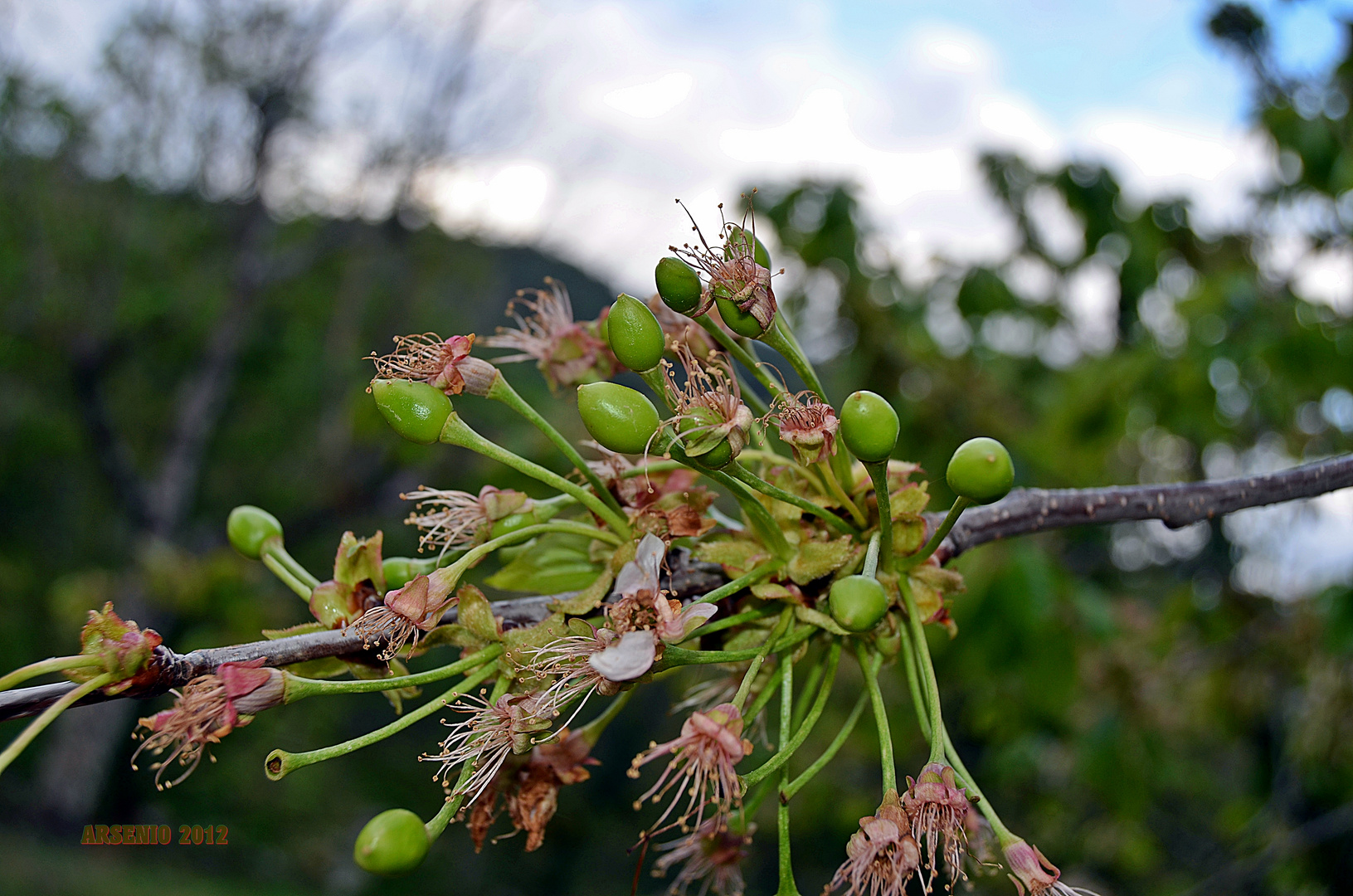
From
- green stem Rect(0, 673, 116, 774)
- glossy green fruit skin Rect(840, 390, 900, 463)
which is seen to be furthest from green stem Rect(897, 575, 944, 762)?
green stem Rect(0, 673, 116, 774)

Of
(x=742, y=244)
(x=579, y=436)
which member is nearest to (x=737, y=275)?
(x=742, y=244)

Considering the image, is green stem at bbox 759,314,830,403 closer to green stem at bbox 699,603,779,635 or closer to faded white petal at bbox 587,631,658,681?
green stem at bbox 699,603,779,635

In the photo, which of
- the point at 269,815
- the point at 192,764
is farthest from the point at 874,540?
the point at 269,815

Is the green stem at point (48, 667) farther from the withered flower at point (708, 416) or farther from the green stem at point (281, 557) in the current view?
the withered flower at point (708, 416)

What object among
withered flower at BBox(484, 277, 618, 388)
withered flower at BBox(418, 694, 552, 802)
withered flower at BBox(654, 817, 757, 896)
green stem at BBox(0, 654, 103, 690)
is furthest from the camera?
withered flower at BBox(484, 277, 618, 388)

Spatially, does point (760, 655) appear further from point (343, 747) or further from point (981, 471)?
point (343, 747)

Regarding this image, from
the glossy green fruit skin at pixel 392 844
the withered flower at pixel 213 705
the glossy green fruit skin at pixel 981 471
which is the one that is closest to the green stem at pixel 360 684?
the withered flower at pixel 213 705
